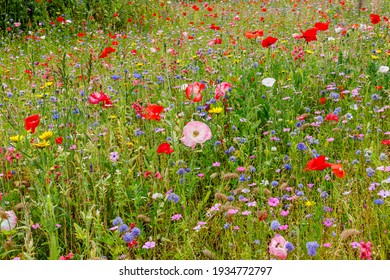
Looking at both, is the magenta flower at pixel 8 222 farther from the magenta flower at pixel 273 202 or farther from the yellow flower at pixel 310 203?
the yellow flower at pixel 310 203

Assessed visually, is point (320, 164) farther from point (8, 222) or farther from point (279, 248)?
point (8, 222)

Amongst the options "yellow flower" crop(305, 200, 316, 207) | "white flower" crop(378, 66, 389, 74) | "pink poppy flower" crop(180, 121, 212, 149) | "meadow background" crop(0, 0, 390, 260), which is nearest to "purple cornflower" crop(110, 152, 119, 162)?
"meadow background" crop(0, 0, 390, 260)

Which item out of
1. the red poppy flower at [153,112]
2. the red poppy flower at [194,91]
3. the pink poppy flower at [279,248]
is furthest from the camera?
the red poppy flower at [194,91]

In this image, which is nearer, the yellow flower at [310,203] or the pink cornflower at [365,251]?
the pink cornflower at [365,251]

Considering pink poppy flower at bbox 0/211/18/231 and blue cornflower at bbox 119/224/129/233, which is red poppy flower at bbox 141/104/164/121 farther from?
pink poppy flower at bbox 0/211/18/231

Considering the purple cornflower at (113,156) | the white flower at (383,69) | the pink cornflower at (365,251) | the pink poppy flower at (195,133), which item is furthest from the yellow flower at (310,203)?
the white flower at (383,69)

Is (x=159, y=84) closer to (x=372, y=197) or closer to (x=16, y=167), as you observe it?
(x=16, y=167)

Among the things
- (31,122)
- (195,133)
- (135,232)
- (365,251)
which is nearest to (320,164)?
(365,251)

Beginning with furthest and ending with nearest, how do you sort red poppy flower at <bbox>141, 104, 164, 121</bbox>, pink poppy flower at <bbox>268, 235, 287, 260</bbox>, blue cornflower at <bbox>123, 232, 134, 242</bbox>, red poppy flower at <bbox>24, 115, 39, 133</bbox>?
red poppy flower at <bbox>141, 104, 164, 121</bbox>, red poppy flower at <bbox>24, 115, 39, 133</bbox>, blue cornflower at <bbox>123, 232, 134, 242</bbox>, pink poppy flower at <bbox>268, 235, 287, 260</bbox>

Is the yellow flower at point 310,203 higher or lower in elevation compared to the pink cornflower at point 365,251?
lower

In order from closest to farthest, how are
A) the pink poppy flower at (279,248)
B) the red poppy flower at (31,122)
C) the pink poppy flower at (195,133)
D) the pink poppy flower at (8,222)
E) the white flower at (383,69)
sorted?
the pink poppy flower at (279,248), the pink poppy flower at (8,222), the red poppy flower at (31,122), the pink poppy flower at (195,133), the white flower at (383,69)

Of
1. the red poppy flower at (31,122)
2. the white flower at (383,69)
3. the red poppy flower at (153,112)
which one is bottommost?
the white flower at (383,69)
